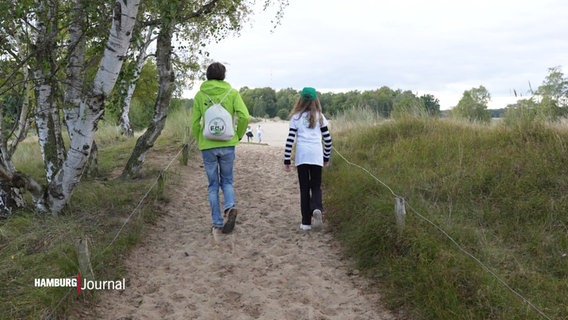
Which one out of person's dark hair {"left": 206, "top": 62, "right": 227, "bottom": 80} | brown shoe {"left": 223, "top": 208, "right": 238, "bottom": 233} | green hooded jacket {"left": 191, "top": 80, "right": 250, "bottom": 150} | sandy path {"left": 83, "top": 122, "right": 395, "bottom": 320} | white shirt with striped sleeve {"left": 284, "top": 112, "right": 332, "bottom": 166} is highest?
person's dark hair {"left": 206, "top": 62, "right": 227, "bottom": 80}

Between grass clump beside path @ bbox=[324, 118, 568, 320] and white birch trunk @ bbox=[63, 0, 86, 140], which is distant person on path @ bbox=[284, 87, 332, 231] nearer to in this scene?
grass clump beside path @ bbox=[324, 118, 568, 320]

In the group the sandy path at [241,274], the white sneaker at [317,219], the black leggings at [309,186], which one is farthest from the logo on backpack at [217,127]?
the white sneaker at [317,219]

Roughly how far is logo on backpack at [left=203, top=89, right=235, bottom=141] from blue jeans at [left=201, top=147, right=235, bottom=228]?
8.9 inches

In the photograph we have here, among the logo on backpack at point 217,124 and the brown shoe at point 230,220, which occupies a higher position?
the logo on backpack at point 217,124

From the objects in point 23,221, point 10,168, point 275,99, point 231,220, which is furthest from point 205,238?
point 275,99

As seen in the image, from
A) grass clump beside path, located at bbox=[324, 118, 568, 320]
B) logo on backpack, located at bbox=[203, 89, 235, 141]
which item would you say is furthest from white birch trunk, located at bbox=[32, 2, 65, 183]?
grass clump beside path, located at bbox=[324, 118, 568, 320]

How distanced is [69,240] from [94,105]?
1656mm

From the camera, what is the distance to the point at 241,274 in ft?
16.8

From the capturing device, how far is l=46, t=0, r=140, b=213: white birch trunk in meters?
5.26

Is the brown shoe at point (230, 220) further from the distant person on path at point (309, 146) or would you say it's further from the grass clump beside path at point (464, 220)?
the grass clump beside path at point (464, 220)

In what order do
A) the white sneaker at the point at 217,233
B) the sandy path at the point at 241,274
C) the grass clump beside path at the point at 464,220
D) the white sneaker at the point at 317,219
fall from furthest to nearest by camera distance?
the white sneaker at the point at 317,219
the white sneaker at the point at 217,233
the sandy path at the point at 241,274
the grass clump beside path at the point at 464,220

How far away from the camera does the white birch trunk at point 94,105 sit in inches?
207

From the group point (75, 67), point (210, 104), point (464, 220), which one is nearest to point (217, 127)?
point (210, 104)

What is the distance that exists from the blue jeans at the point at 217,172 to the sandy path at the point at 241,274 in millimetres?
465
